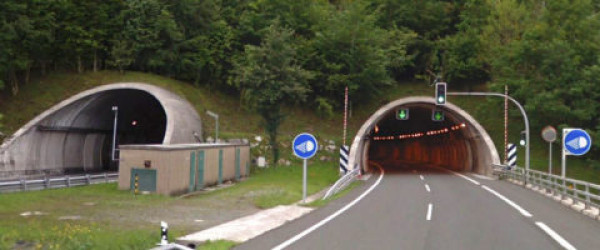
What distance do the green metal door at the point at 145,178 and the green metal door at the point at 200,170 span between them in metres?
2.86

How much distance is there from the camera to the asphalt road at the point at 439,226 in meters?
10.7

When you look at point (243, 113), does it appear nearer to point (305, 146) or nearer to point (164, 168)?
point (164, 168)

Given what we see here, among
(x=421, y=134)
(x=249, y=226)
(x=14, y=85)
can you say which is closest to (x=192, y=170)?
(x=249, y=226)

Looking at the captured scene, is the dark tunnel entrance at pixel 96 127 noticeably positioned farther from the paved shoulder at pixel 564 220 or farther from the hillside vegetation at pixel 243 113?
the paved shoulder at pixel 564 220

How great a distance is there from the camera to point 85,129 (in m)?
38.1

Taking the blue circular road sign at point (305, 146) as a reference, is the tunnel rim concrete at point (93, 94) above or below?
above

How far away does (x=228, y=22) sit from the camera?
5216 cm

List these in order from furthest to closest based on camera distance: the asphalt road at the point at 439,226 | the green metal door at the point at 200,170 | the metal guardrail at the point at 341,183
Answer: the green metal door at the point at 200,170, the metal guardrail at the point at 341,183, the asphalt road at the point at 439,226

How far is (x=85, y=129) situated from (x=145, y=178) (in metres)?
17.8

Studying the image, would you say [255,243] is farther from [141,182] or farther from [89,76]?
[89,76]

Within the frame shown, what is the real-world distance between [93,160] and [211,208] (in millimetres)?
26670

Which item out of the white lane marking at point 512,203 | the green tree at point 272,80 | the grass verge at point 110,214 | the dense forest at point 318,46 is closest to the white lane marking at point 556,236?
the white lane marking at point 512,203

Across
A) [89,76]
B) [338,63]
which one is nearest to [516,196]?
[338,63]

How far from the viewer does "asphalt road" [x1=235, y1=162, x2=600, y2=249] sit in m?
10.7
